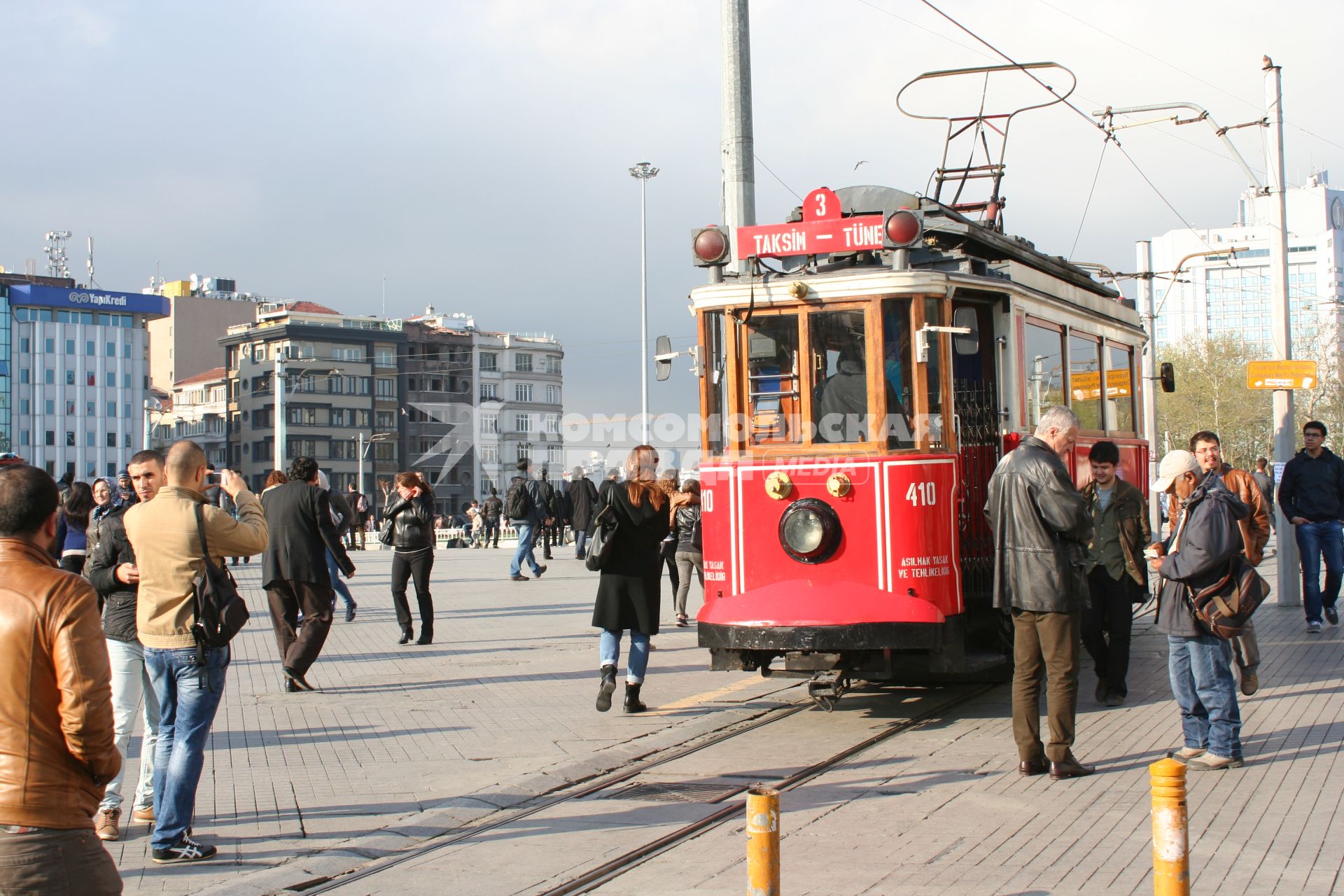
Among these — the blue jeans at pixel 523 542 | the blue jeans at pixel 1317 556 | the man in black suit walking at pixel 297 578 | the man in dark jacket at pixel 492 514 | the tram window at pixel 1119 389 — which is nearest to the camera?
the man in black suit walking at pixel 297 578

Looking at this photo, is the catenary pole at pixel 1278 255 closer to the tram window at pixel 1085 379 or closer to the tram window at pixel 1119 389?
the tram window at pixel 1119 389

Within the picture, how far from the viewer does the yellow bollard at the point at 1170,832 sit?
431cm

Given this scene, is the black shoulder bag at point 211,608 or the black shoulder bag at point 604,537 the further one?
the black shoulder bag at point 604,537

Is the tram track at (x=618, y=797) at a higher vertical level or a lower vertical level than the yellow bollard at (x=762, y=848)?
lower

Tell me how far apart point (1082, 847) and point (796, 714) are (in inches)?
150

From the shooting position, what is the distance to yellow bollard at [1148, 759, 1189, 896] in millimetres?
4309

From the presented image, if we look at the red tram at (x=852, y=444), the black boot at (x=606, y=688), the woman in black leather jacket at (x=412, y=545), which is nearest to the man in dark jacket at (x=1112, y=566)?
the red tram at (x=852, y=444)

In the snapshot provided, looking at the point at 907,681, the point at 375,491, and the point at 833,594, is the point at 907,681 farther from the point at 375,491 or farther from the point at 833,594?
the point at 375,491

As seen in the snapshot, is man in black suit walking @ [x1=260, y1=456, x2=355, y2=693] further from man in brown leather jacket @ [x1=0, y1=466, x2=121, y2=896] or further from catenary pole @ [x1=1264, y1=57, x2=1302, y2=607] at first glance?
catenary pole @ [x1=1264, y1=57, x2=1302, y2=607]

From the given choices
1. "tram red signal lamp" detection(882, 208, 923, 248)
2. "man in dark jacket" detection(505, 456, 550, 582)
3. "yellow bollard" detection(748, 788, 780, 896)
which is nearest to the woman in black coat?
"tram red signal lamp" detection(882, 208, 923, 248)

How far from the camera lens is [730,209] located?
40.4ft

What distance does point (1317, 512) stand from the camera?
13688mm

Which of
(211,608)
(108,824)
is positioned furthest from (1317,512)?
(108,824)

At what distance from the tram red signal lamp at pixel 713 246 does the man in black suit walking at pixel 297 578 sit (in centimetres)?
386
